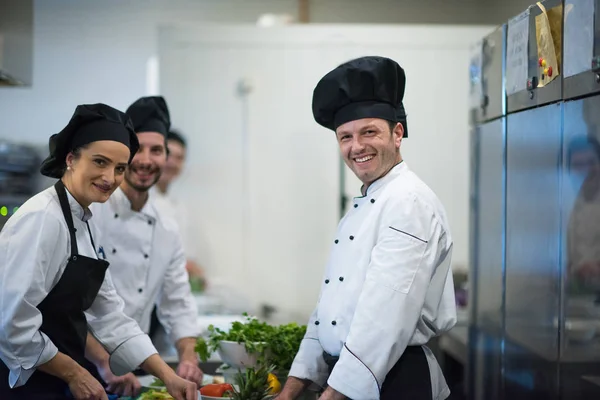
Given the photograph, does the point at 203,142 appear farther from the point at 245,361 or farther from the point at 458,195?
the point at 245,361

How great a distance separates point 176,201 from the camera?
162 inches

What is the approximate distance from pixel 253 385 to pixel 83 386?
1.34ft

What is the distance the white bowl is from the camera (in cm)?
205

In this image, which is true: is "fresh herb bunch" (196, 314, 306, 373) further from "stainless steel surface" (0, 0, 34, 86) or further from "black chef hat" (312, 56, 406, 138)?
"stainless steel surface" (0, 0, 34, 86)

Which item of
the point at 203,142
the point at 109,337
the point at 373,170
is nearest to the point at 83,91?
the point at 203,142

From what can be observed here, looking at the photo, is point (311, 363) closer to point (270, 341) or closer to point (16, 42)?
point (270, 341)

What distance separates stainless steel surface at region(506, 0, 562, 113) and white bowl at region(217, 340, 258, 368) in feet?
3.30

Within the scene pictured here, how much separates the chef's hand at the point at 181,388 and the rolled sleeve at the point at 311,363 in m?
0.26

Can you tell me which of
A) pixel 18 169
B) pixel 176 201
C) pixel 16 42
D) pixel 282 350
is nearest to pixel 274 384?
pixel 282 350

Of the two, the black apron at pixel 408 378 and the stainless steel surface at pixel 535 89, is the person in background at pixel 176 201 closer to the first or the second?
the stainless steel surface at pixel 535 89

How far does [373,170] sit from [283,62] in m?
2.28

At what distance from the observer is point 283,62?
157 inches

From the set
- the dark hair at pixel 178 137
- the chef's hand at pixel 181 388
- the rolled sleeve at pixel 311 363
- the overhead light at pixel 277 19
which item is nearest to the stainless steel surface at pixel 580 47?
the rolled sleeve at pixel 311 363

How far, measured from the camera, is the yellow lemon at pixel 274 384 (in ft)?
6.44
